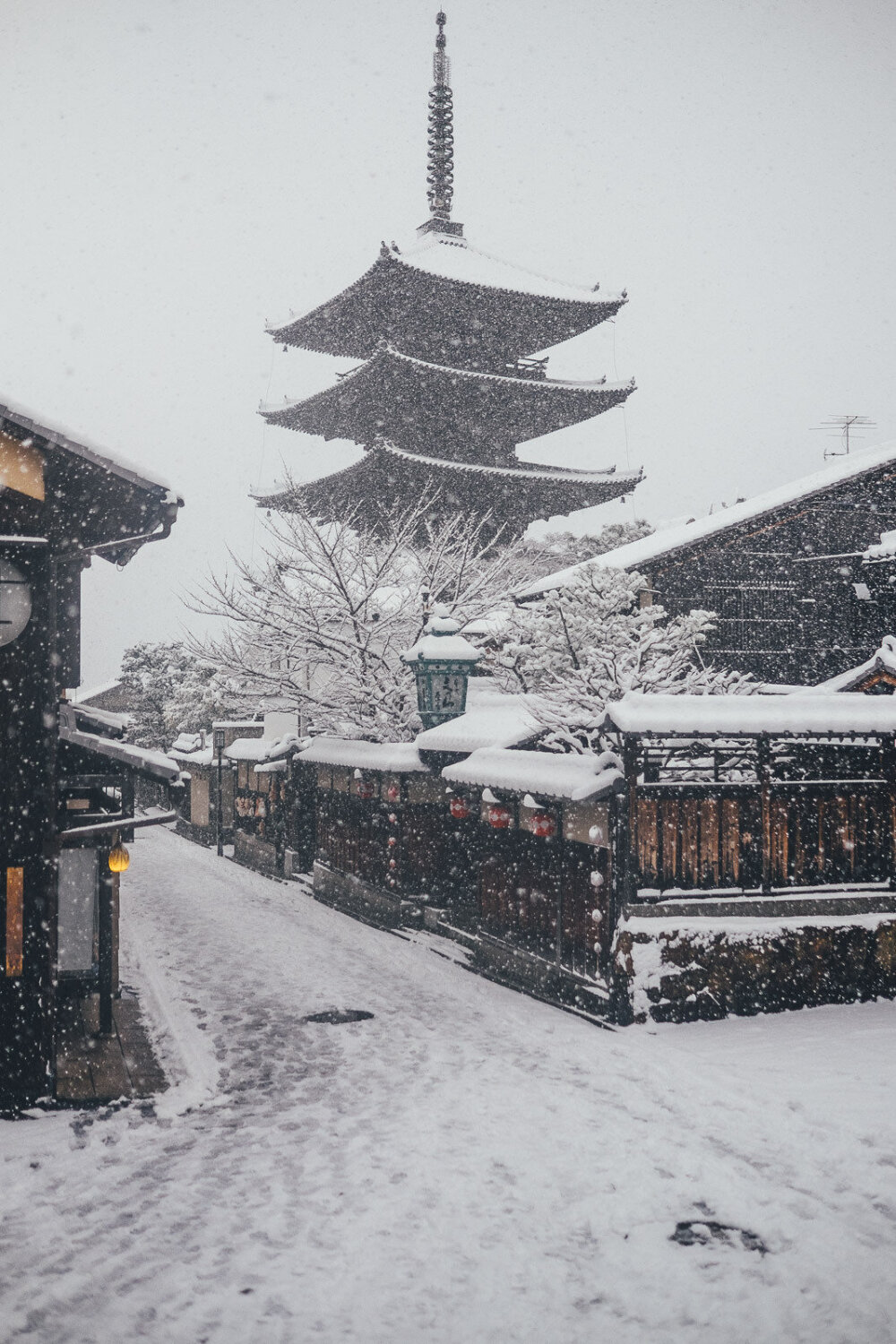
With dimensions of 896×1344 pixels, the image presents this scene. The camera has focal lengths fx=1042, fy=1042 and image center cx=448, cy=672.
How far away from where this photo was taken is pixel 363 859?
1775 centimetres

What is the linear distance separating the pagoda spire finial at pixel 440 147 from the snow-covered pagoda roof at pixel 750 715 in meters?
28.1

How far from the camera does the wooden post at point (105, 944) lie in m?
10.1

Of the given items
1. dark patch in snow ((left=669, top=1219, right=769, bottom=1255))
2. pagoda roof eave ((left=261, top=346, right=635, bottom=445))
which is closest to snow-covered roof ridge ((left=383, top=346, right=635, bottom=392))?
pagoda roof eave ((left=261, top=346, right=635, bottom=445))

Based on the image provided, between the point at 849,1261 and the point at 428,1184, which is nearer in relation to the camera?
the point at 849,1261

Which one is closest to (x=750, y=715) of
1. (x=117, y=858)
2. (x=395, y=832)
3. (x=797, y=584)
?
(x=117, y=858)

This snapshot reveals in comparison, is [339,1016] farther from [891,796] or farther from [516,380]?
[516,380]

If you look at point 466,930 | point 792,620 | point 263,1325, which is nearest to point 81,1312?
point 263,1325

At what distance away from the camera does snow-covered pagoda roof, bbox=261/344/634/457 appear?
30.0 meters

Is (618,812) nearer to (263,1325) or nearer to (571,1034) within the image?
(571,1034)

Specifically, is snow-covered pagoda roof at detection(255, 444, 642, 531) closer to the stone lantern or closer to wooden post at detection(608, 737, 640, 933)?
the stone lantern

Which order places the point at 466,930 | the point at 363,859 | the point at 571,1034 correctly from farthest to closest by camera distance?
1. the point at 363,859
2. the point at 466,930
3. the point at 571,1034

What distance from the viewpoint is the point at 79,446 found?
8648mm

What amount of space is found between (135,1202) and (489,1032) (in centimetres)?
452

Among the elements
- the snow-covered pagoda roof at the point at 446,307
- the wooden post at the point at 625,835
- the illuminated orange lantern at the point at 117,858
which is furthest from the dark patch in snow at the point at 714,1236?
the snow-covered pagoda roof at the point at 446,307
